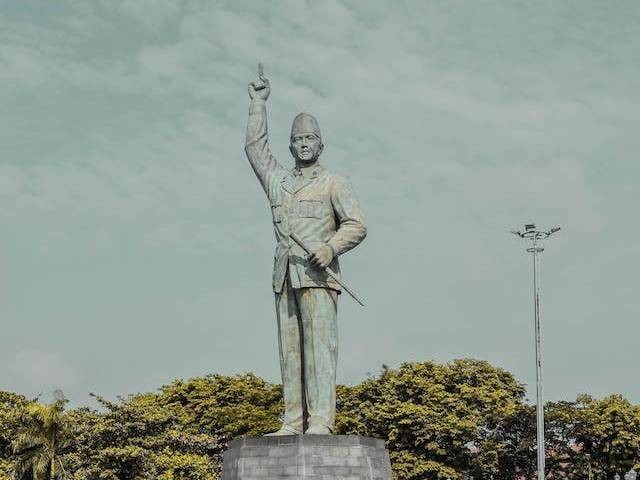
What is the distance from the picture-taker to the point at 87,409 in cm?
3891

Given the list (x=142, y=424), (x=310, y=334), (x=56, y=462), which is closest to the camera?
(x=310, y=334)

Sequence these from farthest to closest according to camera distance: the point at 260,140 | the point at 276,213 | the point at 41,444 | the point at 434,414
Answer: the point at 434,414, the point at 41,444, the point at 260,140, the point at 276,213

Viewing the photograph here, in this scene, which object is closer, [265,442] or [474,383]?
[265,442]


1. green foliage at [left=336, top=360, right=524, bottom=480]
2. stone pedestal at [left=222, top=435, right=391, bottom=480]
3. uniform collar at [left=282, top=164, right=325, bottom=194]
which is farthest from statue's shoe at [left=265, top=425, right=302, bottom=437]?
green foliage at [left=336, top=360, right=524, bottom=480]

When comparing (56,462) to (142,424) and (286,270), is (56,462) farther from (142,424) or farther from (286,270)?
(286,270)

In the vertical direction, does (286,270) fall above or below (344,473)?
above

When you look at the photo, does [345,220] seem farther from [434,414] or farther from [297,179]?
[434,414]

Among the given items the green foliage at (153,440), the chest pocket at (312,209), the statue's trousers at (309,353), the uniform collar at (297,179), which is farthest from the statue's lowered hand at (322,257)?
the green foliage at (153,440)

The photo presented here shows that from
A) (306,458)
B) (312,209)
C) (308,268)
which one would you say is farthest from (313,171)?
(306,458)

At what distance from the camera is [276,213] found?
12.9 meters

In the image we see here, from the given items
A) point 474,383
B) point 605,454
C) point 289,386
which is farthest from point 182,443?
point 289,386

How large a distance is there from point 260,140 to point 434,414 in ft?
98.2

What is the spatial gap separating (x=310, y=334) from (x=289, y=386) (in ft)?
2.33

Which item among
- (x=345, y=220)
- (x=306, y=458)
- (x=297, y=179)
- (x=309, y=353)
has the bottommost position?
(x=306, y=458)
